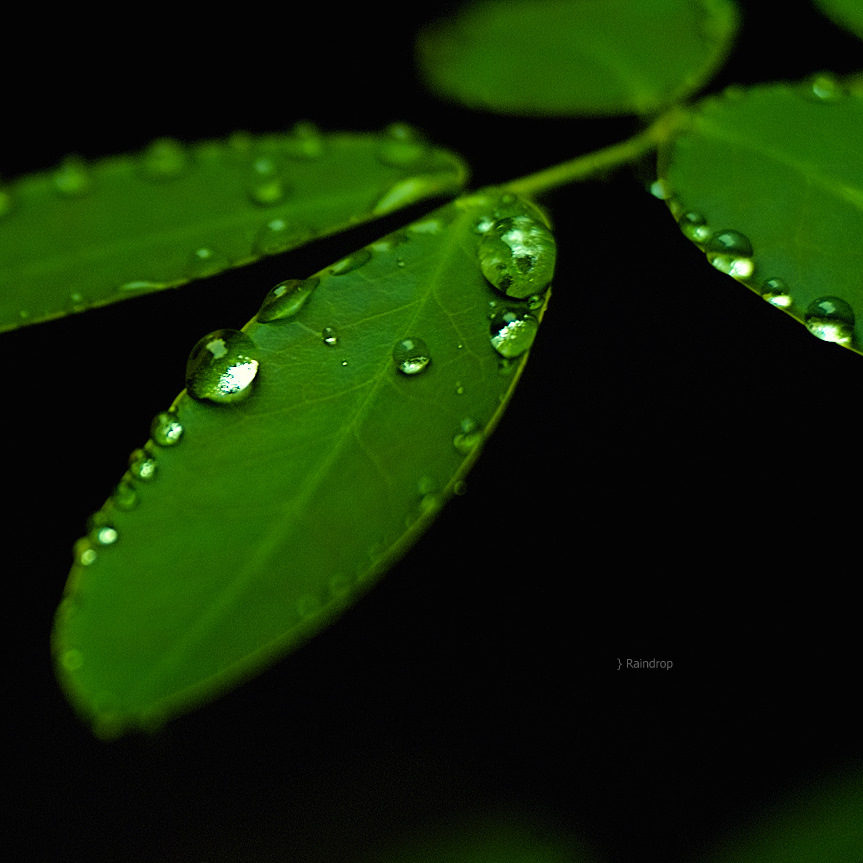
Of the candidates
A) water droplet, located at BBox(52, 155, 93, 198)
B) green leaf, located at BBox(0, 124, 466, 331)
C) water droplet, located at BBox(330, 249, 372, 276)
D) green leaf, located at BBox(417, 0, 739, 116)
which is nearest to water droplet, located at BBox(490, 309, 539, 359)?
water droplet, located at BBox(330, 249, 372, 276)

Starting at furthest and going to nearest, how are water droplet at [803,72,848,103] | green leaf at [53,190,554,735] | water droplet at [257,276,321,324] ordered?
water droplet at [803,72,848,103]
water droplet at [257,276,321,324]
green leaf at [53,190,554,735]

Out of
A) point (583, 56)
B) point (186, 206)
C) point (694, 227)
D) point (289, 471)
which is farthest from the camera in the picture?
point (583, 56)

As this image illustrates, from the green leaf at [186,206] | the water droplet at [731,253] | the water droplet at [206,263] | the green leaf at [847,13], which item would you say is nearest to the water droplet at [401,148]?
the green leaf at [186,206]

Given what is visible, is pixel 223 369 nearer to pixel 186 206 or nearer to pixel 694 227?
pixel 186 206

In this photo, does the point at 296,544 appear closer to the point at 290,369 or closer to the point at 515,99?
the point at 290,369

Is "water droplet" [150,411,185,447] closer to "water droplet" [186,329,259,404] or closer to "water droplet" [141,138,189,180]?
"water droplet" [186,329,259,404]

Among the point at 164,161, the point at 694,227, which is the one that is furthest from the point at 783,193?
the point at 164,161

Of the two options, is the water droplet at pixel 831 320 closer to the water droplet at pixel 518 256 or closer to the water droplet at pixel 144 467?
the water droplet at pixel 518 256
